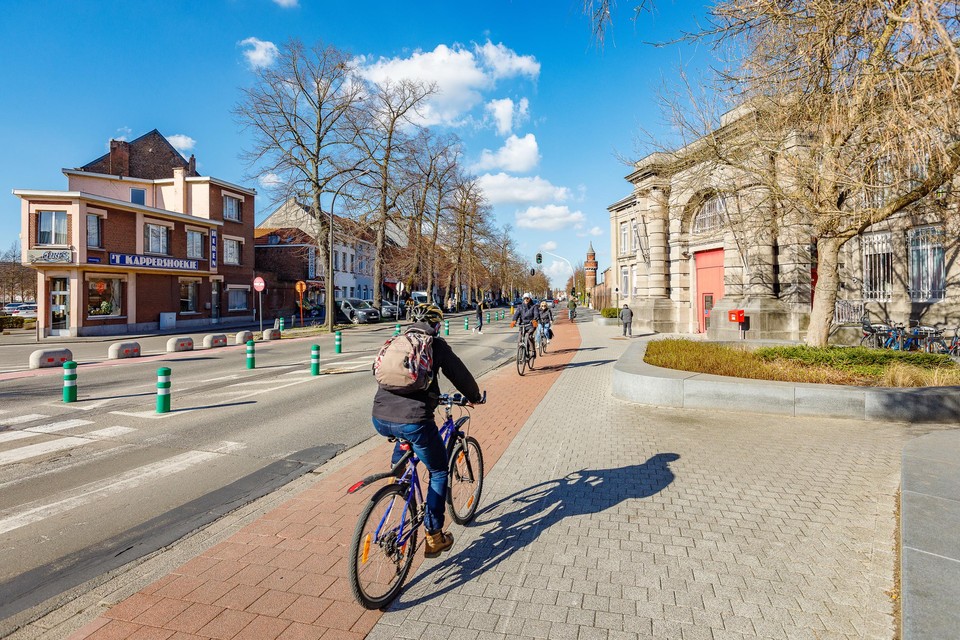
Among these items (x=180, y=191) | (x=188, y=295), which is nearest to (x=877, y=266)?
(x=188, y=295)

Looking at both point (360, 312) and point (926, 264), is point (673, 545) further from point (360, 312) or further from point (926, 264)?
point (360, 312)

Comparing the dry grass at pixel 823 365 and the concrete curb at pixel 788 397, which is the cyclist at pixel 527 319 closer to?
the dry grass at pixel 823 365

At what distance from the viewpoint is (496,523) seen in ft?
13.7

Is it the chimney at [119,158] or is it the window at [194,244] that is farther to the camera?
the chimney at [119,158]

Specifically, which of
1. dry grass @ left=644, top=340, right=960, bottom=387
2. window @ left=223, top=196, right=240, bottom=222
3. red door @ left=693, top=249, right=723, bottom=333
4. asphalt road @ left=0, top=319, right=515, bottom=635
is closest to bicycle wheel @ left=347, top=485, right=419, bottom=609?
asphalt road @ left=0, top=319, right=515, bottom=635

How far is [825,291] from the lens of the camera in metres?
10.6

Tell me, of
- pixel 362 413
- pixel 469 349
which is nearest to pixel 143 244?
pixel 469 349

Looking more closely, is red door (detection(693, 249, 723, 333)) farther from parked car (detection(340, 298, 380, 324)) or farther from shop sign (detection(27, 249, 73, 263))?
shop sign (detection(27, 249, 73, 263))

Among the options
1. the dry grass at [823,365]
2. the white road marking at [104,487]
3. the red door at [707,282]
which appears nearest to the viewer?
the white road marking at [104,487]

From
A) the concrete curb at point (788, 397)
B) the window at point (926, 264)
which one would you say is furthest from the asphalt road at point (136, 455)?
the window at point (926, 264)

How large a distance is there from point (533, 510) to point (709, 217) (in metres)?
20.8

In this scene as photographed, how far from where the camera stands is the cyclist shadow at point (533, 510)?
134 inches

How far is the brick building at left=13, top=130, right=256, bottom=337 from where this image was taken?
26078 mm

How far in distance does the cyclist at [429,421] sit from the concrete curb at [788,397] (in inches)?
236
